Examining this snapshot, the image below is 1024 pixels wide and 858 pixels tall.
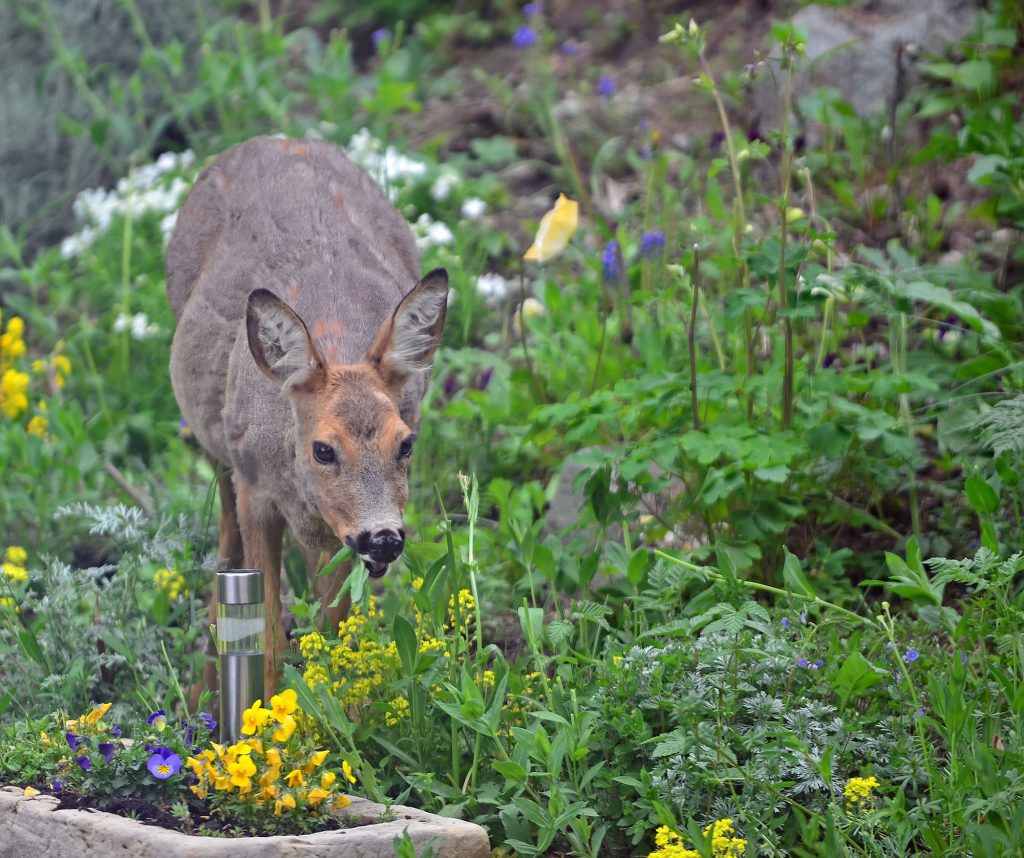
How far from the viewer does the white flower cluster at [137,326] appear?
7.11 meters

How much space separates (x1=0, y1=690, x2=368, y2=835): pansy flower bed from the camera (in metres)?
3.55

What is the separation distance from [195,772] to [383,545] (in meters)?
0.75

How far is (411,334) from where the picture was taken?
13.9ft

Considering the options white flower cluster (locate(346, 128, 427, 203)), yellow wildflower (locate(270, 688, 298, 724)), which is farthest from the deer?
white flower cluster (locate(346, 128, 427, 203))

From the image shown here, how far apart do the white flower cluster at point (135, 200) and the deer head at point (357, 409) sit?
3.76 m

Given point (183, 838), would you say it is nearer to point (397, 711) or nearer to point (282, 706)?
point (282, 706)

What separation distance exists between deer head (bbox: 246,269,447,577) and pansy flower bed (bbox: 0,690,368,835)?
54cm

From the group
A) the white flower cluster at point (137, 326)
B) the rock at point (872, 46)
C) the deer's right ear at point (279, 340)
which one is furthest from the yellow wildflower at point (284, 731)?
the rock at point (872, 46)

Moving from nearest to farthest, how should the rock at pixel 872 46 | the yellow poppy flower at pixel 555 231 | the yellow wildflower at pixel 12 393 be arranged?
1. the yellow poppy flower at pixel 555 231
2. the yellow wildflower at pixel 12 393
3. the rock at pixel 872 46

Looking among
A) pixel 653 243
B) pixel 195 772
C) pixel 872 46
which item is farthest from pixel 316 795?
pixel 872 46

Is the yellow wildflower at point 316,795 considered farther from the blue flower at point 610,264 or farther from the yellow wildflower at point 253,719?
the blue flower at point 610,264

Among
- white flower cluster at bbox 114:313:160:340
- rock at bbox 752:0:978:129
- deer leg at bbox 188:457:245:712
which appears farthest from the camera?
rock at bbox 752:0:978:129

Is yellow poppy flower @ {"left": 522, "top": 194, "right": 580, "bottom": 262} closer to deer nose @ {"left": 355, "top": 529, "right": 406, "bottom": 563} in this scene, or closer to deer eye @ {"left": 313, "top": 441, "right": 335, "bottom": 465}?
deer eye @ {"left": 313, "top": 441, "right": 335, "bottom": 465}

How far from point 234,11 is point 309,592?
24.8ft
